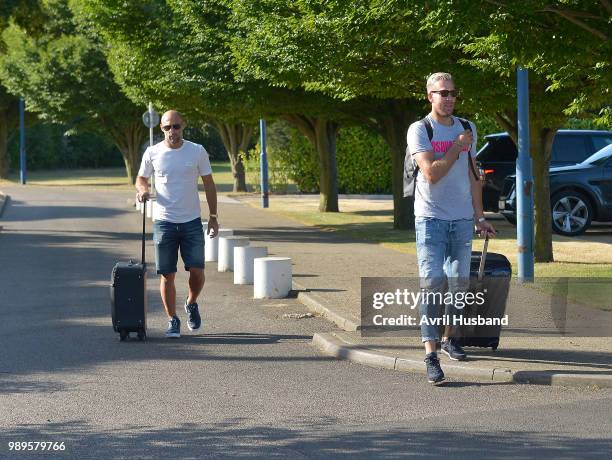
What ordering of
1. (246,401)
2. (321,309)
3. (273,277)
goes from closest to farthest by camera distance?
1. (246,401)
2. (321,309)
3. (273,277)

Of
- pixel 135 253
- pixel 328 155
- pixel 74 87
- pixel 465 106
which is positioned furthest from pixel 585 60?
pixel 74 87

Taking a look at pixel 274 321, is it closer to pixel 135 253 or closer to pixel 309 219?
pixel 135 253

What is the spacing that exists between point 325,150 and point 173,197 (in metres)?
21.0

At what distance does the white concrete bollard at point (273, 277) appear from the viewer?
13.4 metres

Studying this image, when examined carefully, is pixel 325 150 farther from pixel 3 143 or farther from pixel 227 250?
pixel 3 143

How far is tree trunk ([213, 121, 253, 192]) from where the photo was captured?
155ft

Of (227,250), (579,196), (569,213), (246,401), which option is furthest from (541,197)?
(246,401)

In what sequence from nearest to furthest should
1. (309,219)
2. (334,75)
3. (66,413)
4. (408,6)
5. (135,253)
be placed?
(66,413) < (408,6) < (334,75) < (135,253) < (309,219)

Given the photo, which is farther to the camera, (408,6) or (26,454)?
(408,6)

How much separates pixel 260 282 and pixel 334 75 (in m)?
5.61

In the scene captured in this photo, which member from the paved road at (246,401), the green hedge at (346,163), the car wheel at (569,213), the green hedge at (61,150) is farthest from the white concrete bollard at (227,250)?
the green hedge at (61,150)

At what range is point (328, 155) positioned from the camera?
31484 mm

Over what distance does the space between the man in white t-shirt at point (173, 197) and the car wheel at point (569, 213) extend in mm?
12551

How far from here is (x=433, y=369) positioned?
828 centimetres
